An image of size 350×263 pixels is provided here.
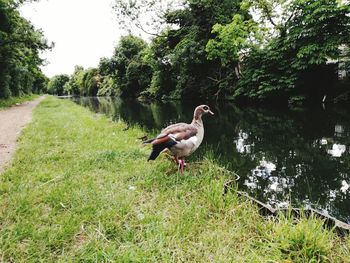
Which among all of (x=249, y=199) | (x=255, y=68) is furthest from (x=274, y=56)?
(x=249, y=199)

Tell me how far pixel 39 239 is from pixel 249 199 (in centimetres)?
272

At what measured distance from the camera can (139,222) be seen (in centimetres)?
313

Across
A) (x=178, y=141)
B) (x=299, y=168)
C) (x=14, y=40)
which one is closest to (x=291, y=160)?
(x=299, y=168)

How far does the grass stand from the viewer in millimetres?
2547

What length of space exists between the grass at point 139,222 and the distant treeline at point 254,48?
1602cm

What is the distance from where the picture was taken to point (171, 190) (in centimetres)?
404

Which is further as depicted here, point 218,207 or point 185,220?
point 218,207

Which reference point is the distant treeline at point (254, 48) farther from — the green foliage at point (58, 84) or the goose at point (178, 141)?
the green foliage at point (58, 84)

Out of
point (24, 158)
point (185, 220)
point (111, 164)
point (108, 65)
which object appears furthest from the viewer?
point (108, 65)

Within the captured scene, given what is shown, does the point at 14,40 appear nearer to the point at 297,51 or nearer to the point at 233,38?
the point at 233,38

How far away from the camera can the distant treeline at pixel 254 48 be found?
17.1m

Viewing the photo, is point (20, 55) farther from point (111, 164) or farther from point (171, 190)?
point (171, 190)

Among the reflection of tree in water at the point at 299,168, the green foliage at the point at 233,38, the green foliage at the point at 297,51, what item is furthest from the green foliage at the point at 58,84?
the reflection of tree in water at the point at 299,168

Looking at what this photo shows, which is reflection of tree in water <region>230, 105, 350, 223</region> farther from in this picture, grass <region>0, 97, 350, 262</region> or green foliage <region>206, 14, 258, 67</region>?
green foliage <region>206, 14, 258, 67</region>
